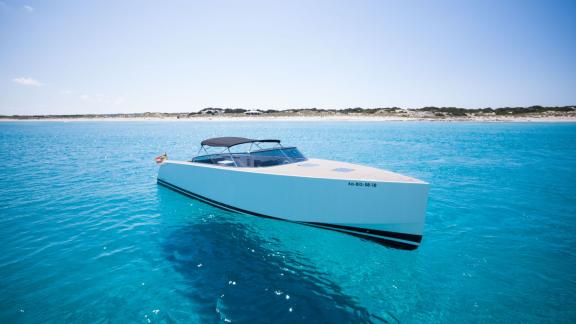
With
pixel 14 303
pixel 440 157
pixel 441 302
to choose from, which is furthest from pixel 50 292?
pixel 440 157

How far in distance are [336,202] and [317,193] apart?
503 millimetres

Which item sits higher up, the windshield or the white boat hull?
the windshield

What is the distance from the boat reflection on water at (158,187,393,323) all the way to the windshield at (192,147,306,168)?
1808 millimetres

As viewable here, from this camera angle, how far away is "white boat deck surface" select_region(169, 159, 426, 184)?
6.00 m

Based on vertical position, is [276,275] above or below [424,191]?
below

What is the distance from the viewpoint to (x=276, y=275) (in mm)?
5051

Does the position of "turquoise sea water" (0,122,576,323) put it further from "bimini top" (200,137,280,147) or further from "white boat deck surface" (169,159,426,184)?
"bimini top" (200,137,280,147)

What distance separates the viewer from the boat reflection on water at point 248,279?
408 cm

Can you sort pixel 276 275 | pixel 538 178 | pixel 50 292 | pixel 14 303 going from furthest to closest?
pixel 538 178 < pixel 276 275 < pixel 50 292 < pixel 14 303

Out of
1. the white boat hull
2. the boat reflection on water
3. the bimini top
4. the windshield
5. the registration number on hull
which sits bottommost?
the boat reflection on water

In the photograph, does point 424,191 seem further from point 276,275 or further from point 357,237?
point 276,275

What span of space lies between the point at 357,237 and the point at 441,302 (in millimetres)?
2336

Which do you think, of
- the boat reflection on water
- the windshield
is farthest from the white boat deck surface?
the boat reflection on water

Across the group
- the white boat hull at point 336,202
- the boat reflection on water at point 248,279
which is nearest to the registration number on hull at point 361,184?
the white boat hull at point 336,202
